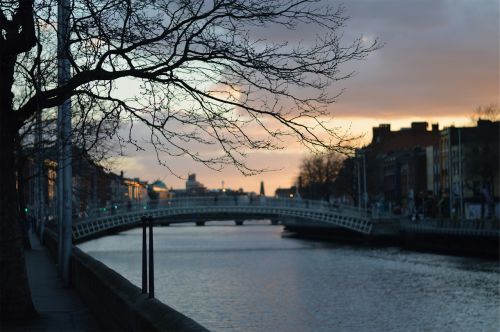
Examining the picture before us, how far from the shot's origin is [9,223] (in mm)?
11344

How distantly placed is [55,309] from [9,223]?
3.18 meters

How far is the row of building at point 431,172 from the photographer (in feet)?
256

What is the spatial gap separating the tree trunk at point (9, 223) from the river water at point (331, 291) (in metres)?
12.9

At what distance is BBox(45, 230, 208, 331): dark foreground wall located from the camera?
7.77 m

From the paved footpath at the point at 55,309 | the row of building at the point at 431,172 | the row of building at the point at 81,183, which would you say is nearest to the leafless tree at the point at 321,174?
the row of building at the point at 431,172

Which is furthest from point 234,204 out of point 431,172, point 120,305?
point 120,305

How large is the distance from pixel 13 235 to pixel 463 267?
3518 centimetres

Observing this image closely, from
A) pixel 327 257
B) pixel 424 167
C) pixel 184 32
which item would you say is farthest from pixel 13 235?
pixel 424 167

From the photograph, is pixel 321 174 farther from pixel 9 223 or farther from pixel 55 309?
pixel 9 223

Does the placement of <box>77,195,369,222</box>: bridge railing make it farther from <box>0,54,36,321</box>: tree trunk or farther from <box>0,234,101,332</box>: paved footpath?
<box>0,54,36,321</box>: tree trunk

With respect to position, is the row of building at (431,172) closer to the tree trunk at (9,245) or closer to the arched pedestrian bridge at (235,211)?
the arched pedestrian bridge at (235,211)

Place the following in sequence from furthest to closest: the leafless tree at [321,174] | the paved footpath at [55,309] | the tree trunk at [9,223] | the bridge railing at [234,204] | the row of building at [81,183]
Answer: the leafless tree at [321,174] < the bridge railing at [234,204] < the row of building at [81,183] < the paved footpath at [55,309] < the tree trunk at [9,223]

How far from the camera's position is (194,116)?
11016mm

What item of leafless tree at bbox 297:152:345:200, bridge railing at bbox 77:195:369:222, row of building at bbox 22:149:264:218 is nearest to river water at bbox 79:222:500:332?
row of building at bbox 22:149:264:218
